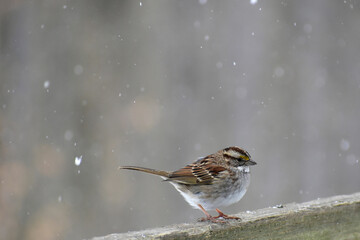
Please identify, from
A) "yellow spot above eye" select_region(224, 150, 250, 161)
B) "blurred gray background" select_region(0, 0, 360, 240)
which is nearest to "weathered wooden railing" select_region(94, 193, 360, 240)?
"yellow spot above eye" select_region(224, 150, 250, 161)

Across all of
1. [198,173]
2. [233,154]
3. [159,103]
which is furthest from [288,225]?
[159,103]

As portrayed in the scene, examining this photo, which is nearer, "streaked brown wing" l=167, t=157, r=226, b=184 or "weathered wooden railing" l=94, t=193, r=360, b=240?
"weathered wooden railing" l=94, t=193, r=360, b=240

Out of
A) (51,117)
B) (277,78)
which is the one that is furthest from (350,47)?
(51,117)

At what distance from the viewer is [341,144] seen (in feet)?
13.1

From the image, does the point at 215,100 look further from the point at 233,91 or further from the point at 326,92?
the point at 326,92

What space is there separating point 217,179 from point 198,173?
0.37ft

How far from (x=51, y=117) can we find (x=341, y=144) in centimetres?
221

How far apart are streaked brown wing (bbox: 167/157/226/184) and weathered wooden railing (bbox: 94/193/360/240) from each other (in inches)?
28.1

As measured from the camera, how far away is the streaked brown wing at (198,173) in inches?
100

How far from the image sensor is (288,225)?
1.75 meters

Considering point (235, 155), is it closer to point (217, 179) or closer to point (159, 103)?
point (217, 179)

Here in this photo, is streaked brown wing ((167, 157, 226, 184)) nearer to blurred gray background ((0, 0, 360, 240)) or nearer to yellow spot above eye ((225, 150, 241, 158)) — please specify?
yellow spot above eye ((225, 150, 241, 158))

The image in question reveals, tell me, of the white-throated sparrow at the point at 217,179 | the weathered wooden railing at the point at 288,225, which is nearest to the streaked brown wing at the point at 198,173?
the white-throated sparrow at the point at 217,179

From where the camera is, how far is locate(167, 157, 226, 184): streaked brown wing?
255 cm
